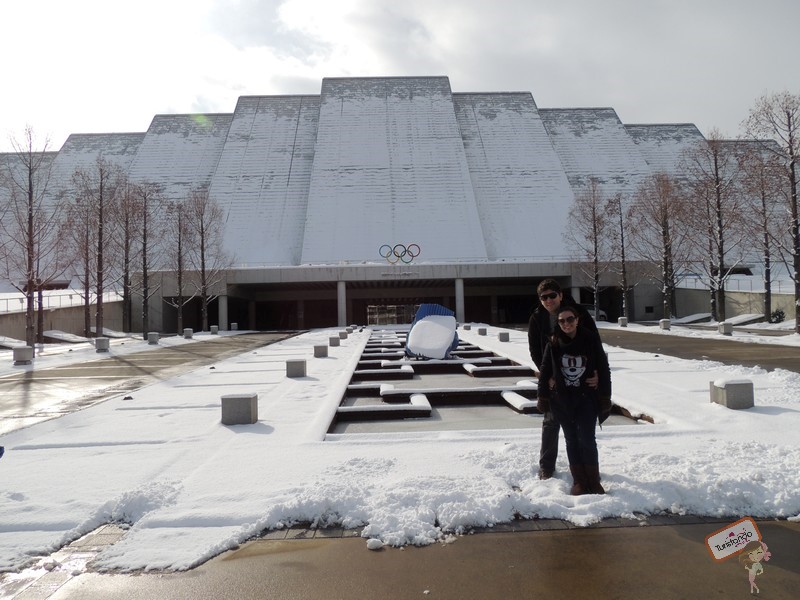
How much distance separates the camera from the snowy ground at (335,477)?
359cm

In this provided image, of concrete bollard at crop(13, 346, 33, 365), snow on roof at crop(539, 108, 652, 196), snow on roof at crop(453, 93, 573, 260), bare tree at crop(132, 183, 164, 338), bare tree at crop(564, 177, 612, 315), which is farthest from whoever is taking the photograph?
snow on roof at crop(539, 108, 652, 196)

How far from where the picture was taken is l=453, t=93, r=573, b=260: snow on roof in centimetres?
4462

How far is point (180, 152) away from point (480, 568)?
58.6 m

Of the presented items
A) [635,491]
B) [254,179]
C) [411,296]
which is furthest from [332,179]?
[635,491]

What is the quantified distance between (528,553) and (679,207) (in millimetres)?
30139

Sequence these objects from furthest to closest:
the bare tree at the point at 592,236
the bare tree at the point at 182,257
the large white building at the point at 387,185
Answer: the large white building at the point at 387,185 → the bare tree at the point at 592,236 → the bare tree at the point at 182,257

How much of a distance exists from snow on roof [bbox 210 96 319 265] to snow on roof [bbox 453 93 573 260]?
16522mm

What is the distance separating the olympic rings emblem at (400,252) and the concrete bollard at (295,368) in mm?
29413

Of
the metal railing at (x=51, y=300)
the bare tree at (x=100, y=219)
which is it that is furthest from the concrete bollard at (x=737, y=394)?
the metal railing at (x=51, y=300)

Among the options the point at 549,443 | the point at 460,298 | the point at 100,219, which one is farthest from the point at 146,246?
the point at 549,443

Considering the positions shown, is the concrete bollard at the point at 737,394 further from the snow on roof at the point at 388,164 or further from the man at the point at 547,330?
the snow on roof at the point at 388,164

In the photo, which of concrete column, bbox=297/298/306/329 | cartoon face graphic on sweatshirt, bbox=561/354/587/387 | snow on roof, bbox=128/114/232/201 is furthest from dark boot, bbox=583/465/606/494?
snow on roof, bbox=128/114/232/201

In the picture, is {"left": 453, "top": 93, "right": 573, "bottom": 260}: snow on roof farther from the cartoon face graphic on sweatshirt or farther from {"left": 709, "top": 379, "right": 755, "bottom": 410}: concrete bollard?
the cartoon face graphic on sweatshirt

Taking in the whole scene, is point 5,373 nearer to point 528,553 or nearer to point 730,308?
point 528,553
